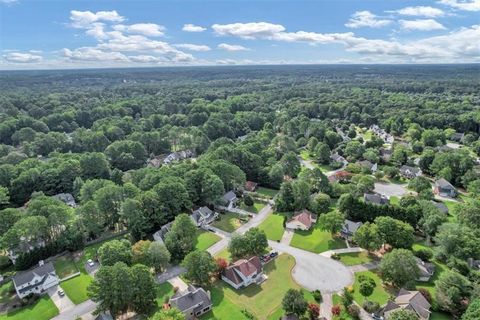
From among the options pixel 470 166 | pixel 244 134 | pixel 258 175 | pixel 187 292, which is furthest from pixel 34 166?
pixel 470 166

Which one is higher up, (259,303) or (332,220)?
(332,220)

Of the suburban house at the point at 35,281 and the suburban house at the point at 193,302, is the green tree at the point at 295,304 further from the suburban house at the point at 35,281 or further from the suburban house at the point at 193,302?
the suburban house at the point at 35,281

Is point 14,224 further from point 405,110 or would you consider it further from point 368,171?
point 405,110

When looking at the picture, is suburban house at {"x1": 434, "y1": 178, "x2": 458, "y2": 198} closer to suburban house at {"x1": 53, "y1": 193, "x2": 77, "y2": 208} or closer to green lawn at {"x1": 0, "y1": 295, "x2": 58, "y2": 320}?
green lawn at {"x1": 0, "y1": 295, "x2": 58, "y2": 320}

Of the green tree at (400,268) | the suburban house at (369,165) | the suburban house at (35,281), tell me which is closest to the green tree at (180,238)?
the suburban house at (35,281)

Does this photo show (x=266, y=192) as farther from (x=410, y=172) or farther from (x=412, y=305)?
(x=412, y=305)
